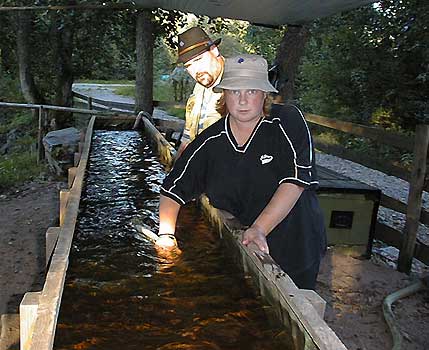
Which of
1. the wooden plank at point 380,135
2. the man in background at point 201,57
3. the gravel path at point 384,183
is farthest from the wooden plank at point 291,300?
the gravel path at point 384,183

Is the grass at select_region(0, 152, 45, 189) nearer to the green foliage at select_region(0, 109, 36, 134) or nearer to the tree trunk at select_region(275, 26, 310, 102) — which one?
the green foliage at select_region(0, 109, 36, 134)

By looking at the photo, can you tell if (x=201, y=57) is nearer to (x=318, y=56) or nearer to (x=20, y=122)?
(x=318, y=56)

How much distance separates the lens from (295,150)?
7.02 feet

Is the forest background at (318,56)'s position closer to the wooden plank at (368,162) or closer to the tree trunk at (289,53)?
the tree trunk at (289,53)

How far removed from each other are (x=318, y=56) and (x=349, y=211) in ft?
30.3

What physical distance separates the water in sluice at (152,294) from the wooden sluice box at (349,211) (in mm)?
1605

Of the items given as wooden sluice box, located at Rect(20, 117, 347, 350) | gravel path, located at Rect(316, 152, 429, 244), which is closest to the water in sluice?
wooden sluice box, located at Rect(20, 117, 347, 350)

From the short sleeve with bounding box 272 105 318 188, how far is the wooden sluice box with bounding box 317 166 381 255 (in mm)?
2671

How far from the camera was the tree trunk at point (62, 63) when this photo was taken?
11992 mm

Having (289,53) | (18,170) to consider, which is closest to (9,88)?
(18,170)

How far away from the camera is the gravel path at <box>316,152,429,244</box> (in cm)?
764

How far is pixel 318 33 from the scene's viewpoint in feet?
40.4

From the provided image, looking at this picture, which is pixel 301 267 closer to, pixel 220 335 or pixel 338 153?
pixel 220 335

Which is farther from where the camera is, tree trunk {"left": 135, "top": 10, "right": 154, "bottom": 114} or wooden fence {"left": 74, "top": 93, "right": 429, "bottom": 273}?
tree trunk {"left": 135, "top": 10, "right": 154, "bottom": 114}
